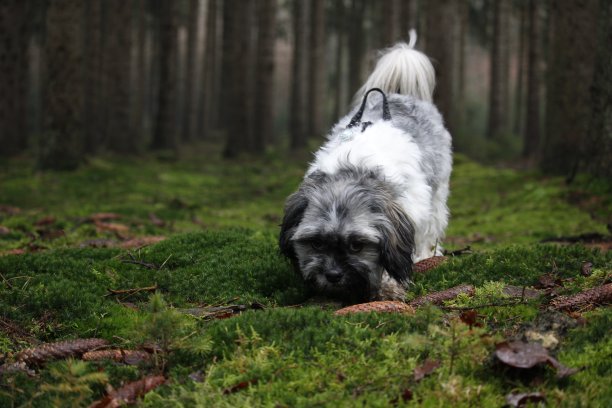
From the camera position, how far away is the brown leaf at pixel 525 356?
11.5 ft

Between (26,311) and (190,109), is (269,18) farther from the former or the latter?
(26,311)

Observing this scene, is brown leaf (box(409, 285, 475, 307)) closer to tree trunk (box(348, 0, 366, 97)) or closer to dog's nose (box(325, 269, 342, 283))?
dog's nose (box(325, 269, 342, 283))

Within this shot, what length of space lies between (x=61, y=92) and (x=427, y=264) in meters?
11.6

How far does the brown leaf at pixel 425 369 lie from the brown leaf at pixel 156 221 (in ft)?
22.8

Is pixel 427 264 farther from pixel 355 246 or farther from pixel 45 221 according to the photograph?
pixel 45 221

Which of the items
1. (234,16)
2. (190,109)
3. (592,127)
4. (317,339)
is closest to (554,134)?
(592,127)

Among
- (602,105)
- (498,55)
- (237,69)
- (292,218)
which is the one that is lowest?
(292,218)

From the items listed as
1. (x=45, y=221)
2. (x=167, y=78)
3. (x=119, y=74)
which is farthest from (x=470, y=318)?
(x=167, y=78)

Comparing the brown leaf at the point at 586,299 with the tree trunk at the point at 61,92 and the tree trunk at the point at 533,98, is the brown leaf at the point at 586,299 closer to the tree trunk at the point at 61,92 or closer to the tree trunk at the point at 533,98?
the tree trunk at the point at 61,92

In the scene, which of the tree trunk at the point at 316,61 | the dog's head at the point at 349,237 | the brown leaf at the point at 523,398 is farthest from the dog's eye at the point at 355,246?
the tree trunk at the point at 316,61

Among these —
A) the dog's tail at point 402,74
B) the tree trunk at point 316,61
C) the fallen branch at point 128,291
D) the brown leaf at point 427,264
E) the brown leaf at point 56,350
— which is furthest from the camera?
the tree trunk at point 316,61

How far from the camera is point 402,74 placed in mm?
8211

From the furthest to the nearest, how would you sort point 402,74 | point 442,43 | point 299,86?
point 299,86
point 442,43
point 402,74

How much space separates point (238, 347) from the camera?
156 inches
